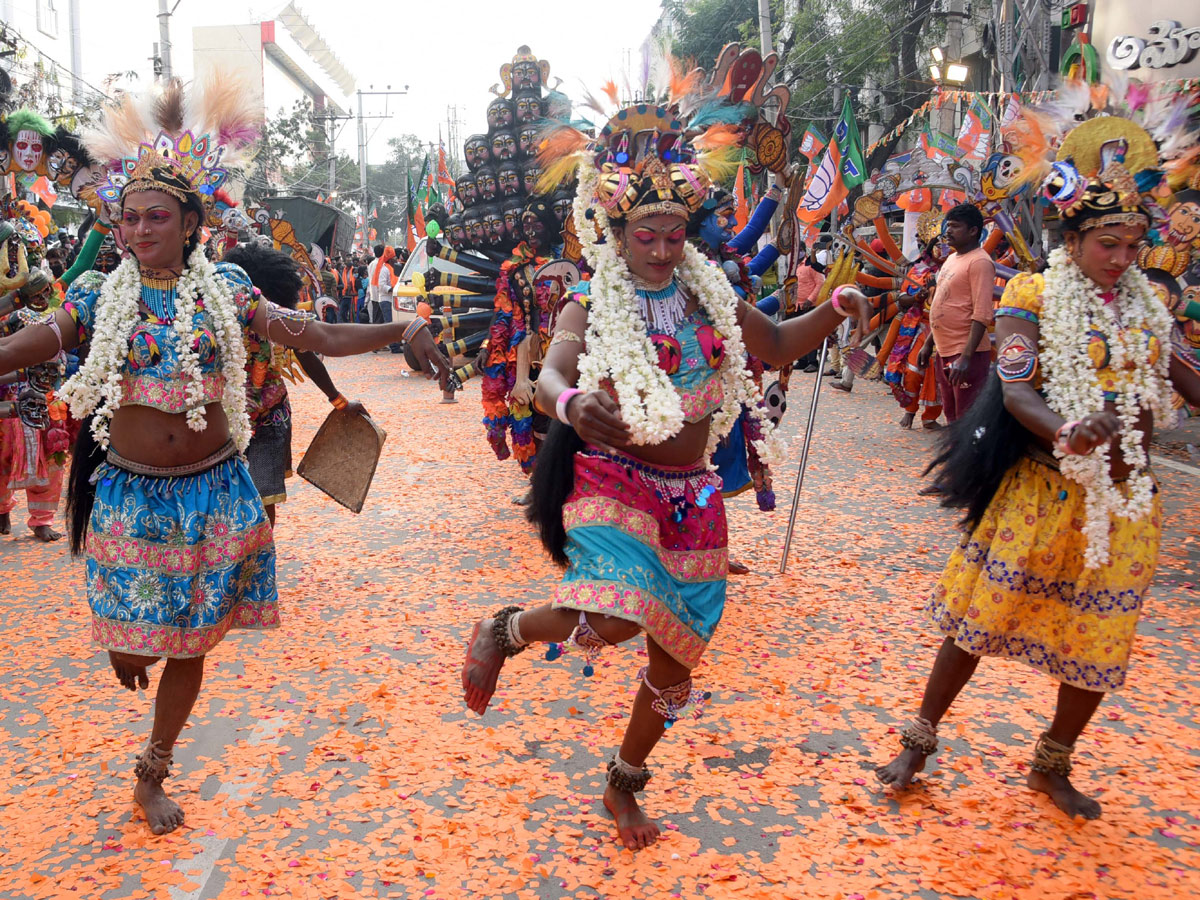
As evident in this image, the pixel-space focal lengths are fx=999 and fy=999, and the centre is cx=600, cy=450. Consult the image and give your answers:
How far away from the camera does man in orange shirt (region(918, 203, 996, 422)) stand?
306 inches

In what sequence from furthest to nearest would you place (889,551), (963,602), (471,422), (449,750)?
(471,422) → (889,551) → (449,750) → (963,602)

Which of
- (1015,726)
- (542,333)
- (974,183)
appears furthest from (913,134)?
(1015,726)

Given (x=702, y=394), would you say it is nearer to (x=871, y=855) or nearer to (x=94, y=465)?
(x=871, y=855)

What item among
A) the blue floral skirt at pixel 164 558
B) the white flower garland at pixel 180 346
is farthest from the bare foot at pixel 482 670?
the white flower garland at pixel 180 346

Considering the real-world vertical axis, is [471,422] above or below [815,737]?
below

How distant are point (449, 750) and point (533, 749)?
0.32 meters

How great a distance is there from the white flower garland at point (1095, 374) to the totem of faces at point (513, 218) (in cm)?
547

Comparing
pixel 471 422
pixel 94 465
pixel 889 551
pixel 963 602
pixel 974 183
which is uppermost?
pixel 974 183

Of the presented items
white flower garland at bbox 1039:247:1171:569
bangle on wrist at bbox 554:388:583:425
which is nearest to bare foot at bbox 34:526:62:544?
bangle on wrist at bbox 554:388:583:425

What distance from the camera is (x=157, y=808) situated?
10.7 feet

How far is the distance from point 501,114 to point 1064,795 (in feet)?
22.6

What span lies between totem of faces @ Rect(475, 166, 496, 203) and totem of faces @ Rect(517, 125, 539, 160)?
0.95ft

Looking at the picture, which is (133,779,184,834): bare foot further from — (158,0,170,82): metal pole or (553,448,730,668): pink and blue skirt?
(158,0,170,82): metal pole

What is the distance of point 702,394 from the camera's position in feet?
10.5
